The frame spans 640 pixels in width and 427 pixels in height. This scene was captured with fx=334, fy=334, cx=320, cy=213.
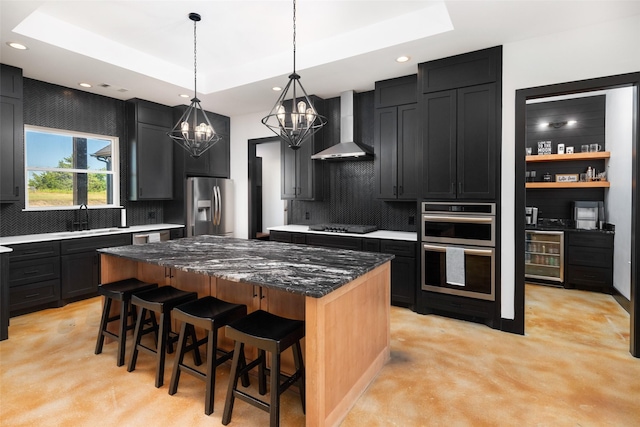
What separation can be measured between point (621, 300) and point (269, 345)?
4513mm

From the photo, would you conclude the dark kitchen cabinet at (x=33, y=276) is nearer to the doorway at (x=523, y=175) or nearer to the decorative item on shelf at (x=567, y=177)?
the doorway at (x=523, y=175)

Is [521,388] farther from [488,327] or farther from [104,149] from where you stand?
[104,149]

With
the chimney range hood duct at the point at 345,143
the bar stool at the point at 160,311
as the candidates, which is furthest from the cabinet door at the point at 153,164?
the bar stool at the point at 160,311

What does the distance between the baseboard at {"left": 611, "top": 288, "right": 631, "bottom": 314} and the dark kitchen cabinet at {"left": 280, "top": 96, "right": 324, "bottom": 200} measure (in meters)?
3.96

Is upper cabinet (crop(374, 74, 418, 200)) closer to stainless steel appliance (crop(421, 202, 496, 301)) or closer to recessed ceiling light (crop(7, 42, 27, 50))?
stainless steel appliance (crop(421, 202, 496, 301))

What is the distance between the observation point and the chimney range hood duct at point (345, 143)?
A: 176 inches

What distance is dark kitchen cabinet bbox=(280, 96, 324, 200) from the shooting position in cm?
495

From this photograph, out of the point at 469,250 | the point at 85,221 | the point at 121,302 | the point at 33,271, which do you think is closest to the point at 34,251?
the point at 33,271

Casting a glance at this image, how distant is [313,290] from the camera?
5.66 ft

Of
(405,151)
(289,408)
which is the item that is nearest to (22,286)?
(289,408)

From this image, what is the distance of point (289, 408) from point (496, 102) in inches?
129

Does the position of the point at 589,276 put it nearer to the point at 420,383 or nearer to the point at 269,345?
the point at 420,383

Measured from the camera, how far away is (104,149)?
5.00 m

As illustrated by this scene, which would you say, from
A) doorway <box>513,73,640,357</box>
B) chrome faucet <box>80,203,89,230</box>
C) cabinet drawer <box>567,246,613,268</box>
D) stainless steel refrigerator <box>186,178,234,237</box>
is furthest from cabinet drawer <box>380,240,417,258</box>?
chrome faucet <box>80,203,89,230</box>
